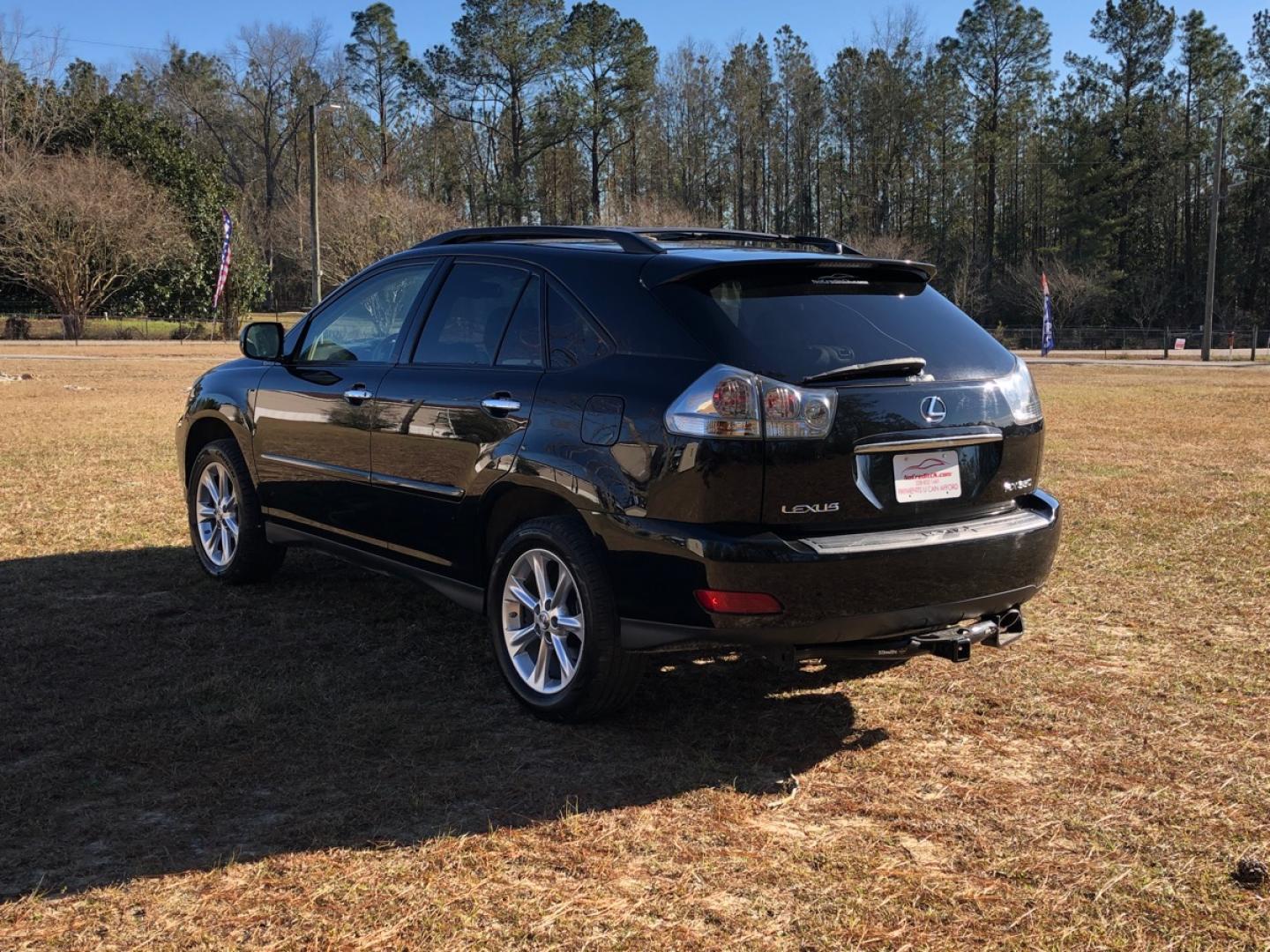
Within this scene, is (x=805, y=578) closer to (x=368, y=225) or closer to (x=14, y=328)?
(x=368, y=225)

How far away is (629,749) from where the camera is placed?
13.4ft

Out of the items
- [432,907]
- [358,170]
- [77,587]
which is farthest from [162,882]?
[358,170]

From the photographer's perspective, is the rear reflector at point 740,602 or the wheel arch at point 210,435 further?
the wheel arch at point 210,435

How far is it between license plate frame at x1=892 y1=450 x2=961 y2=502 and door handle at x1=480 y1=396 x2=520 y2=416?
54.4 inches

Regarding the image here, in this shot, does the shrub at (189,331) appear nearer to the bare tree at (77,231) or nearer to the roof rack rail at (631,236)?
the bare tree at (77,231)

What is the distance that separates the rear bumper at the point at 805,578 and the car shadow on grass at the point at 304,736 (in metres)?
0.52

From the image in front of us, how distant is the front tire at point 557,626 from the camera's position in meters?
4.02

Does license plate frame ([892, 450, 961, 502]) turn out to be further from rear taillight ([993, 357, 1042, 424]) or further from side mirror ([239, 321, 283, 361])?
side mirror ([239, 321, 283, 361])

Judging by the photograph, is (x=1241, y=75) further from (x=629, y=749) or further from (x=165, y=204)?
(x=629, y=749)

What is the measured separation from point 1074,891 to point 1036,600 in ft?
10.7

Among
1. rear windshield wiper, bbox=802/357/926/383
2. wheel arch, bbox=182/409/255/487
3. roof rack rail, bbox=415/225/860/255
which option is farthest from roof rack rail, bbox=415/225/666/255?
wheel arch, bbox=182/409/255/487

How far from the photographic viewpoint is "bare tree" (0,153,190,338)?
131 ft

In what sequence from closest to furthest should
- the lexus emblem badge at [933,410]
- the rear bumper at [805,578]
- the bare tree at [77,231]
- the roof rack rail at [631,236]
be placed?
the rear bumper at [805,578]
the lexus emblem badge at [933,410]
the roof rack rail at [631,236]
the bare tree at [77,231]

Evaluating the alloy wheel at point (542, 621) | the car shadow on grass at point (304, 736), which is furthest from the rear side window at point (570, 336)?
the car shadow on grass at point (304, 736)
